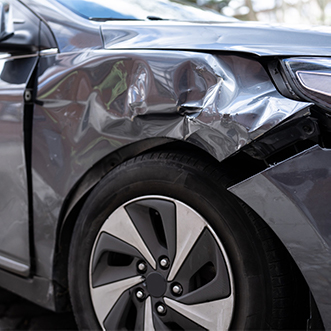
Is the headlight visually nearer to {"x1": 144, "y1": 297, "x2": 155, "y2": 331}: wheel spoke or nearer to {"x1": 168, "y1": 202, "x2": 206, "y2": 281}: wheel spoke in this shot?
{"x1": 168, "y1": 202, "x2": 206, "y2": 281}: wheel spoke

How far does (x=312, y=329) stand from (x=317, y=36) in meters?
0.80

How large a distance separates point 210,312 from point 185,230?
0.80 ft

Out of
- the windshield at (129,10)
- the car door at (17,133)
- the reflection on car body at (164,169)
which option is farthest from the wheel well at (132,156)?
the windshield at (129,10)

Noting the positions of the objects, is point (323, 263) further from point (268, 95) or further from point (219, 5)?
point (219, 5)

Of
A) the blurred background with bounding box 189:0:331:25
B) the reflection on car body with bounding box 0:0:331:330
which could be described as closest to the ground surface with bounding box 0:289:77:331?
the reflection on car body with bounding box 0:0:331:330

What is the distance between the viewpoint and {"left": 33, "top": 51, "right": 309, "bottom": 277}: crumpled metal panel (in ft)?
3.88

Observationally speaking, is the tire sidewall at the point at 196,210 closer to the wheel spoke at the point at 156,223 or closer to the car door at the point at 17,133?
the wheel spoke at the point at 156,223

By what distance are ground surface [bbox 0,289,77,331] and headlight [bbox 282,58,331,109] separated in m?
1.43

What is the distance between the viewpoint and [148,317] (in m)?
1.42

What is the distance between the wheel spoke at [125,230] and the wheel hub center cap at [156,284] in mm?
31

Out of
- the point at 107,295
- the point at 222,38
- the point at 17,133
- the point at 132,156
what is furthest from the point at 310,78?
the point at 17,133

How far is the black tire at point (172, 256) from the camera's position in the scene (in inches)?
48.0

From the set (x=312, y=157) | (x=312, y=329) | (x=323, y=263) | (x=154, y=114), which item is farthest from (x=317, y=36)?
(x=312, y=329)

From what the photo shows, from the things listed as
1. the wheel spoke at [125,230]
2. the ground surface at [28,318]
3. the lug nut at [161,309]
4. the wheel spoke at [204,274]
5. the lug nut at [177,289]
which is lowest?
the ground surface at [28,318]
